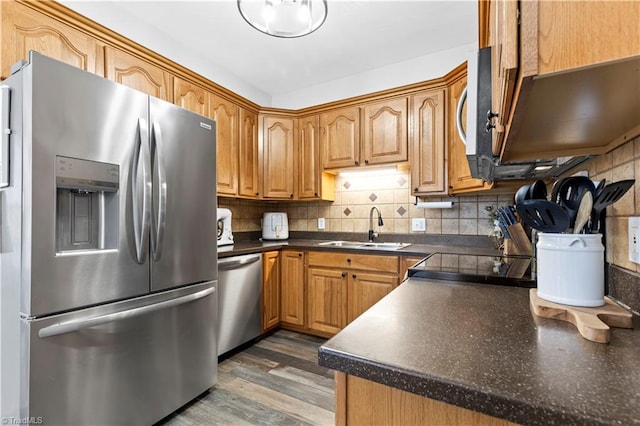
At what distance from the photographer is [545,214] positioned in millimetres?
760

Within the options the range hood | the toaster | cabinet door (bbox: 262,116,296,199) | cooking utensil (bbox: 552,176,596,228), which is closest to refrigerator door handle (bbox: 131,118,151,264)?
the range hood

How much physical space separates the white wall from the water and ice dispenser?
2297 mm

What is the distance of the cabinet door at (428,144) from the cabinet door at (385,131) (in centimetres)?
9

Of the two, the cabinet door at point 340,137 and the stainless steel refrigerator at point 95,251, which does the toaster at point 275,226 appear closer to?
the cabinet door at point 340,137

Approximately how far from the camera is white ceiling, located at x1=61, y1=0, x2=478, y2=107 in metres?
2.00

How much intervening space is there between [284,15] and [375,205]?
176cm

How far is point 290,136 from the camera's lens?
2.98 meters

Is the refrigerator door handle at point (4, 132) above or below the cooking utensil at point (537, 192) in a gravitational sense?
above

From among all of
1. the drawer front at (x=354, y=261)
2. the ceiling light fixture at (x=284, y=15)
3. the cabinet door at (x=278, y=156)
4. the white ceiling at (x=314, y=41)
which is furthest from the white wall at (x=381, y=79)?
the drawer front at (x=354, y=261)

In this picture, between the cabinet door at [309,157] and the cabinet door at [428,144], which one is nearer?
the cabinet door at [428,144]

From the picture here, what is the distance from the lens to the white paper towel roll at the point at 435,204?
8.23ft

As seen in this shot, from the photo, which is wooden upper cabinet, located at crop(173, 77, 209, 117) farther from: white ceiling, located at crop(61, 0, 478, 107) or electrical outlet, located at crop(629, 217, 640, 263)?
electrical outlet, located at crop(629, 217, 640, 263)

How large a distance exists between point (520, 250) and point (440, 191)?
0.74 m

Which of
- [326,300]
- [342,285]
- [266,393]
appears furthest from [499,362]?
[326,300]
